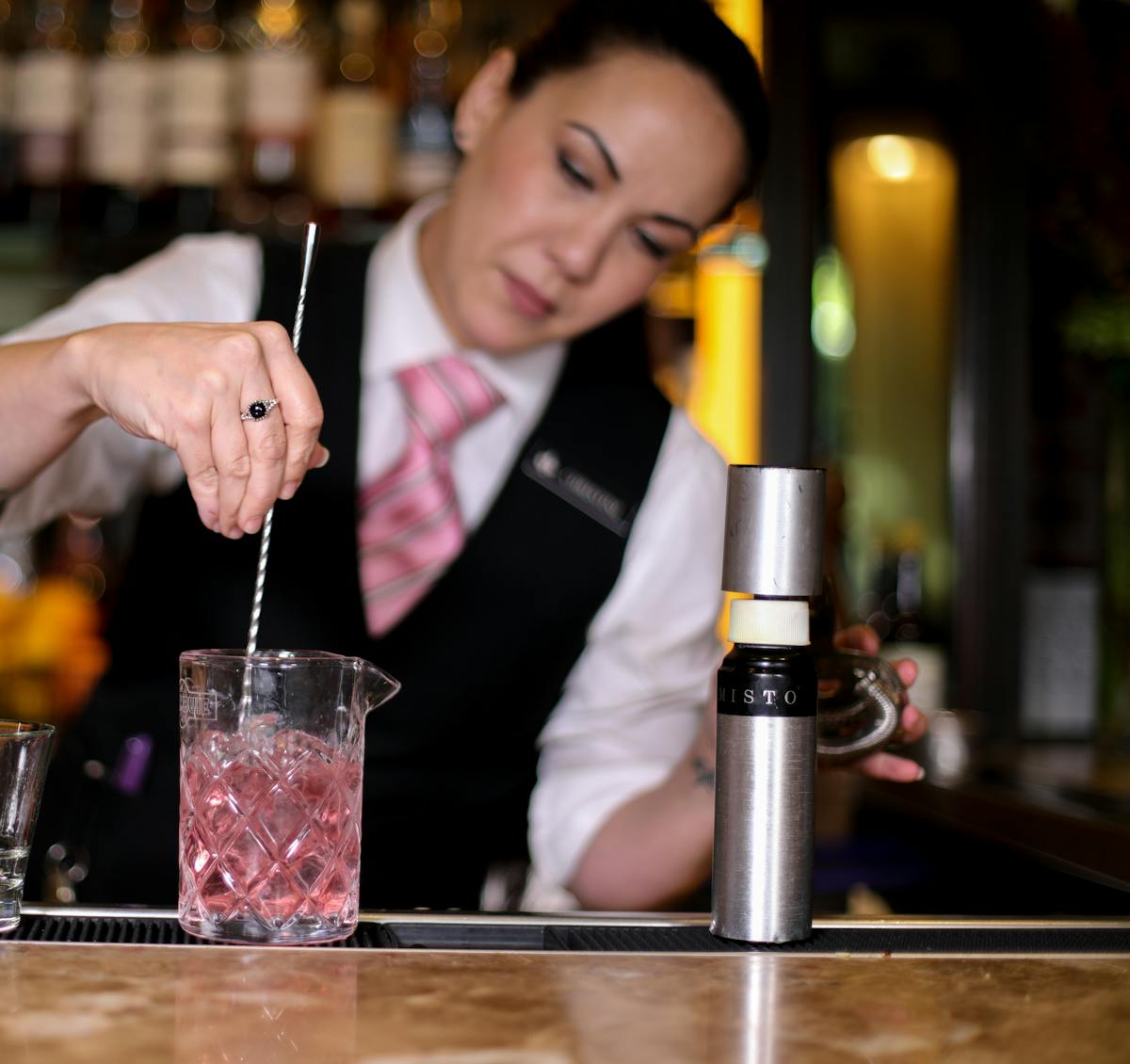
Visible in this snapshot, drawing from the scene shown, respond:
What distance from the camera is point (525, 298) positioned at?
141 cm

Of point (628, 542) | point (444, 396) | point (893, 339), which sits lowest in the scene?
point (628, 542)

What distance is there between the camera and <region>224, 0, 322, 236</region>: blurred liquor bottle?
2.23m

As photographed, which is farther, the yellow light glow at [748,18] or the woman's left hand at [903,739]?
the yellow light glow at [748,18]

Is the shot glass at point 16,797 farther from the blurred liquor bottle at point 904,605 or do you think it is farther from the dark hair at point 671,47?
the blurred liquor bottle at point 904,605

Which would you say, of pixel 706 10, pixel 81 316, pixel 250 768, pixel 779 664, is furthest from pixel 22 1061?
pixel 706 10

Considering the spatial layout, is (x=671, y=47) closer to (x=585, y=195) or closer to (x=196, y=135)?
(x=585, y=195)

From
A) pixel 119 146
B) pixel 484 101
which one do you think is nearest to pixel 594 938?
pixel 484 101

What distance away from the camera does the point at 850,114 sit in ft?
9.02

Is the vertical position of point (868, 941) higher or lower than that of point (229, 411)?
lower

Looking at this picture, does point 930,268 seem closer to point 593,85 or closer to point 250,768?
point 593,85

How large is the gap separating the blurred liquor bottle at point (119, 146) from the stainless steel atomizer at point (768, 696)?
1656 millimetres

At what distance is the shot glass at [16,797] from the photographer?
80 centimetres

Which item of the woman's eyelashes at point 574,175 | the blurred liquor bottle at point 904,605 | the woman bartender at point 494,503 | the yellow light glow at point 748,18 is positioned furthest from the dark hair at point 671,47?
the blurred liquor bottle at point 904,605

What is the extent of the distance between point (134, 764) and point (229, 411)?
681 mm
